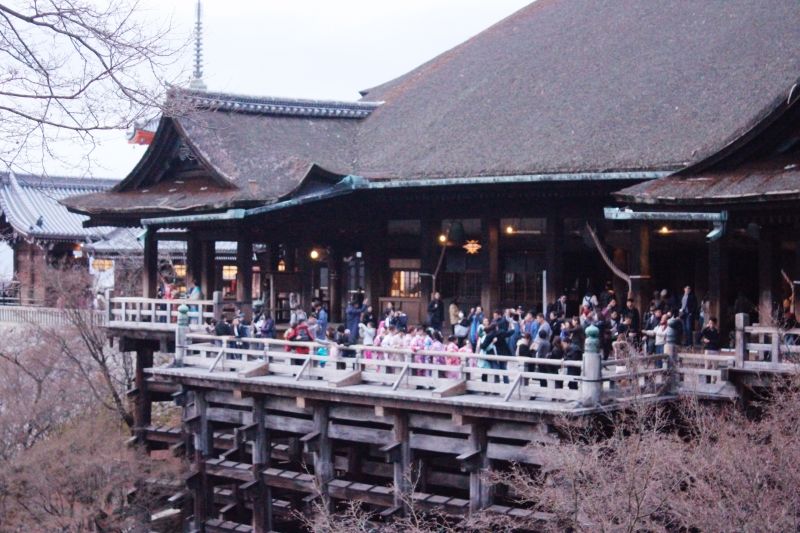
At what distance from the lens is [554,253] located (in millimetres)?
28578

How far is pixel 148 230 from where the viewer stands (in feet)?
Result: 108

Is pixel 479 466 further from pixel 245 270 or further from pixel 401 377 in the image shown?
pixel 245 270

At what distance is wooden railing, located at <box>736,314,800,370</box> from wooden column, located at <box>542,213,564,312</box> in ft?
25.5

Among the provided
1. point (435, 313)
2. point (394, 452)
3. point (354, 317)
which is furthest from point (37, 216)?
point (394, 452)

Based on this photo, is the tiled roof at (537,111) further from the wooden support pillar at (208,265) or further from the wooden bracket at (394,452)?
the wooden bracket at (394,452)

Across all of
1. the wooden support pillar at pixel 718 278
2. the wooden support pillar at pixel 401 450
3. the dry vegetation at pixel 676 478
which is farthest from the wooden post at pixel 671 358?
the wooden support pillar at pixel 401 450

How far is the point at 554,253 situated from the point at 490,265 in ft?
6.41

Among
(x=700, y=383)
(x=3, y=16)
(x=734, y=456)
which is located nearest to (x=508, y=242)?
(x=700, y=383)

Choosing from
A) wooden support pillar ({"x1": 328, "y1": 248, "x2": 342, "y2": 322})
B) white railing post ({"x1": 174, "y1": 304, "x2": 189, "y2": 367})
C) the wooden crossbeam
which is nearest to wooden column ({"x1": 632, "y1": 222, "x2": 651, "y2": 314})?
the wooden crossbeam

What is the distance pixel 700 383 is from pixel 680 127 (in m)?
7.39

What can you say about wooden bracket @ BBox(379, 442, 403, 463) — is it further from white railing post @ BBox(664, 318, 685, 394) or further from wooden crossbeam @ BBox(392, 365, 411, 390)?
white railing post @ BBox(664, 318, 685, 394)

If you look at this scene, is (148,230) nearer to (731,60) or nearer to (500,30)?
(500,30)

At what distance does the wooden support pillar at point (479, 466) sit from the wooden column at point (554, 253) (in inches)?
290

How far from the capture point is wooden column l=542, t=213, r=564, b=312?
28.5 metres
